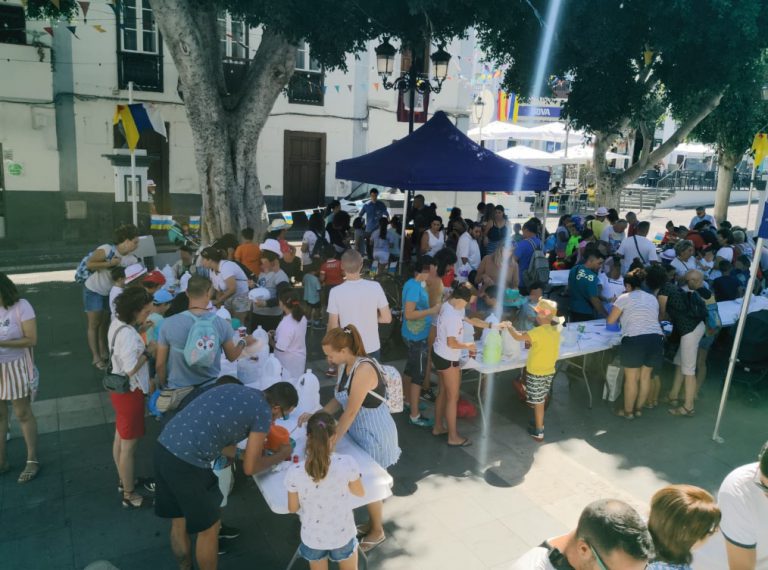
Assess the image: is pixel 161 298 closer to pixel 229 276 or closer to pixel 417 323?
pixel 229 276

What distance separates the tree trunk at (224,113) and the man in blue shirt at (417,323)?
16.9 ft

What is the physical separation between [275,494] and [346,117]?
63.1ft

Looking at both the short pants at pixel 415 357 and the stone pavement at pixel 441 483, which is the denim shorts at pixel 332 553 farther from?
the short pants at pixel 415 357

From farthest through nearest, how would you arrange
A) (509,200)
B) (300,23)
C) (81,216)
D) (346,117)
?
(509,200), (346,117), (81,216), (300,23)

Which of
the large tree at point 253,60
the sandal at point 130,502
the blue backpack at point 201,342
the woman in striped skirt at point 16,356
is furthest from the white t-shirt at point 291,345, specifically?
the large tree at point 253,60

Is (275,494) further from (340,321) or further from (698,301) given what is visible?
(698,301)

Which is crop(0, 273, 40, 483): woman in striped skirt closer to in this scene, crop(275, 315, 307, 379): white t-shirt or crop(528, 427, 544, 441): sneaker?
crop(275, 315, 307, 379): white t-shirt

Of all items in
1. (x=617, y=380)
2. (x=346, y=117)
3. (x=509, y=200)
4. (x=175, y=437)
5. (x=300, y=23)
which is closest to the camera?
(x=175, y=437)

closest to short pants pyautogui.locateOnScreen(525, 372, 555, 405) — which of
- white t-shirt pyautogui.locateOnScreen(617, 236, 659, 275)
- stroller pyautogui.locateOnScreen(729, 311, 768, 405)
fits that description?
stroller pyautogui.locateOnScreen(729, 311, 768, 405)

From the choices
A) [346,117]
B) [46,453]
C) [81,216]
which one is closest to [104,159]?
[81,216]

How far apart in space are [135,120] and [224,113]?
2.53 m

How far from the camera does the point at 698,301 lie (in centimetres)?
645

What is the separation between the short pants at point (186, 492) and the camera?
3.38 meters

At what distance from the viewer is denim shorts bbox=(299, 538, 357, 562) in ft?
10.9
